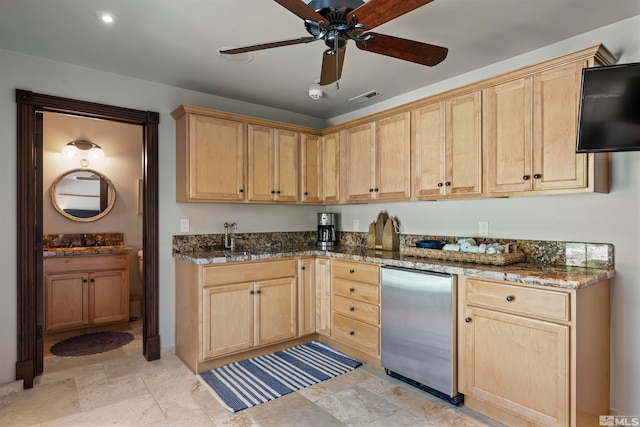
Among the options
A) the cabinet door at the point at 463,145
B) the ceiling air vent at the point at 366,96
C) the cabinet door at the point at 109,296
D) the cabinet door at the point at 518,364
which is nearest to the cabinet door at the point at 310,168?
the ceiling air vent at the point at 366,96

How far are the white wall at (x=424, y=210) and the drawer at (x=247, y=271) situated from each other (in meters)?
0.62

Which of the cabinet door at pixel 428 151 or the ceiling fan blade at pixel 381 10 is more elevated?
the ceiling fan blade at pixel 381 10

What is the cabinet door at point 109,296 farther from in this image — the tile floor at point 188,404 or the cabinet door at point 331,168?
the cabinet door at point 331,168

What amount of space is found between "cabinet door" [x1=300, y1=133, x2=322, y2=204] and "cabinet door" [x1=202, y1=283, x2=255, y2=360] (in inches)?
46.7

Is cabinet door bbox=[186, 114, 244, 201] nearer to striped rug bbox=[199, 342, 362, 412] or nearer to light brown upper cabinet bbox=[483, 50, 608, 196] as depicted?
striped rug bbox=[199, 342, 362, 412]

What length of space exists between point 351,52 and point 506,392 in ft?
7.90

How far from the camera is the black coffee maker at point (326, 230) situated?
3924 millimetres

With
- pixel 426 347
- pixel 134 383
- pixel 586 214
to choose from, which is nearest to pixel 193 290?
pixel 134 383

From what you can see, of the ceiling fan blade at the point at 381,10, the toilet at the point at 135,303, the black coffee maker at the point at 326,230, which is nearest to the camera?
the ceiling fan blade at the point at 381,10

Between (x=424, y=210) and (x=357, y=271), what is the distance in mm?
873

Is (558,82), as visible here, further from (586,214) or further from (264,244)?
(264,244)

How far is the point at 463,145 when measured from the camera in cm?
269

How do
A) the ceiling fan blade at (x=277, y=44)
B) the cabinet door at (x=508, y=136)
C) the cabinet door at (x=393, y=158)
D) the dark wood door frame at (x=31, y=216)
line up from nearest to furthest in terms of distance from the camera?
1. the ceiling fan blade at (x=277, y=44)
2. the cabinet door at (x=508, y=136)
3. the dark wood door frame at (x=31, y=216)
4. the cabinet door at (x=393, y=158)

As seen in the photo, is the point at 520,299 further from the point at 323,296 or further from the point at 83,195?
the point at 83,195
